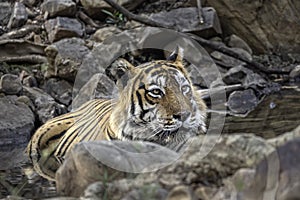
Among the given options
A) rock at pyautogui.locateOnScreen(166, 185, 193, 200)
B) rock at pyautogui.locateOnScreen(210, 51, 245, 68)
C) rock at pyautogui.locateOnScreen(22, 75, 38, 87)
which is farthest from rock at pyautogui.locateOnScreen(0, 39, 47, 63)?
rock at pyautogui.locateOnScreen(166, 185, 193, 200)

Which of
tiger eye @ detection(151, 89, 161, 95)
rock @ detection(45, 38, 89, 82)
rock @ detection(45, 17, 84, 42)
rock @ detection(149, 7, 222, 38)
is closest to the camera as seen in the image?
tiger eye @ detection(151, 89, 161, 95)

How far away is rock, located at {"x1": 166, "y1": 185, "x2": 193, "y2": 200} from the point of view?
300 cm

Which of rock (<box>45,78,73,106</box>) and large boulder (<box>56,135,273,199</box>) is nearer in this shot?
large boulder (<box>56,135,273,199</box>)

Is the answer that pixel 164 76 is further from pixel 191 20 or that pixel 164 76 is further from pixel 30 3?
pixel 30 3

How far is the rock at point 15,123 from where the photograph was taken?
26.2 feet

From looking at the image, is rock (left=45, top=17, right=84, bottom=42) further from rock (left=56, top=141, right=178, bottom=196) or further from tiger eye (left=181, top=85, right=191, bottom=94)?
rock (left=56, top=141, right=178, bottom=196)

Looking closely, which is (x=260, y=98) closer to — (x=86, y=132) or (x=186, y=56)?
(x=186, y=56)

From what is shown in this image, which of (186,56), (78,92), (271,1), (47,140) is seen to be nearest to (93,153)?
(47,140)

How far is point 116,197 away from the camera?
333cm

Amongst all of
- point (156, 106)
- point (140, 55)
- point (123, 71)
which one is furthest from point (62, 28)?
A: point (156, 106)

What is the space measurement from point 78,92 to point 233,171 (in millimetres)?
6216

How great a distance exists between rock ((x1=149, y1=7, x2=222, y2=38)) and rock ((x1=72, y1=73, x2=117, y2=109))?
7.29 feet

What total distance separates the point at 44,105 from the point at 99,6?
3.24m

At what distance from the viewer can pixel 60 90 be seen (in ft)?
32.1
